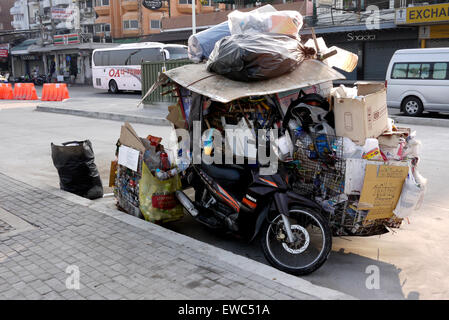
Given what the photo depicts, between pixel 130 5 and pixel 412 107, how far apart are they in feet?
145

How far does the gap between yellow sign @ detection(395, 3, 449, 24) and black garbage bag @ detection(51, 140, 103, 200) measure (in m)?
22.7

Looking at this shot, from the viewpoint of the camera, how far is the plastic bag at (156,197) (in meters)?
5.43

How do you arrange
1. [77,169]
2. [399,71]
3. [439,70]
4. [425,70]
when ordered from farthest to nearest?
[399,71], [425,70], [439,70], [77,169]

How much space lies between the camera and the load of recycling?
4277mm

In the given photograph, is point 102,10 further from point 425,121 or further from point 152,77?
point 425,121

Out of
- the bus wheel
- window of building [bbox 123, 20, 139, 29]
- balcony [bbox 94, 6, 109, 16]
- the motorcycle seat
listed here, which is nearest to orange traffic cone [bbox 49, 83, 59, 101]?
the bus wheel

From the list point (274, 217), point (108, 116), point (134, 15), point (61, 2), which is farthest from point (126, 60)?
point (61, 2)

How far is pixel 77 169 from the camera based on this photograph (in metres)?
6.67

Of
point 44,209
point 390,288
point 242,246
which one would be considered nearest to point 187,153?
point 242,246

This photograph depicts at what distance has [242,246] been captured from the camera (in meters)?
5.07

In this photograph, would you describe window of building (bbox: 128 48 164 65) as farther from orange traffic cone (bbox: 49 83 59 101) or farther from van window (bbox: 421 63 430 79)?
van window (bbox: 421 63 430 79)

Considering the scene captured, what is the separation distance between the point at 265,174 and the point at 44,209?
3.07m

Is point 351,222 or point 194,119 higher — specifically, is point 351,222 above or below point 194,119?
below
